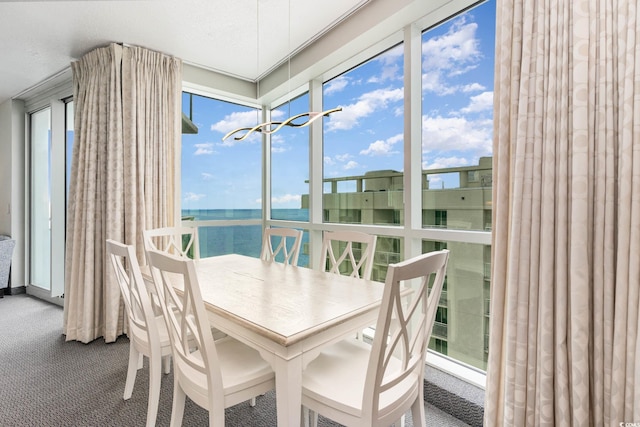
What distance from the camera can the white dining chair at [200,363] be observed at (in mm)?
1231

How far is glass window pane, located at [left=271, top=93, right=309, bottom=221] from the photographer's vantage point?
3750 mm

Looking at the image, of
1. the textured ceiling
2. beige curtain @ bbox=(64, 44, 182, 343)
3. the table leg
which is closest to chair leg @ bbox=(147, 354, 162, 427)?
the table leg

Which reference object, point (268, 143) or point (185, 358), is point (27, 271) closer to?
point (268, 143)

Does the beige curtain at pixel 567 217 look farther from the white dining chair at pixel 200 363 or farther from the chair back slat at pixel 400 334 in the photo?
the white dining chair at pixel 200 363

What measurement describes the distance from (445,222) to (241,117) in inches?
122

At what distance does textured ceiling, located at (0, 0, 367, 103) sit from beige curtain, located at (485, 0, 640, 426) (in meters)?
1.57

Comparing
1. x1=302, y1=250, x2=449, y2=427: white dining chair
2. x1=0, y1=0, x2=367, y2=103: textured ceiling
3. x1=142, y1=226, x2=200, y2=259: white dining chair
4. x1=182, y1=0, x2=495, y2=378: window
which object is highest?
x1=0, y1=0, x2=367, y2=103: textured ceiling

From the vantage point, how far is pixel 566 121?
1.32m

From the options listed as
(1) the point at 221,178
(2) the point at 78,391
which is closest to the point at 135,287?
(2) the point at 78,391

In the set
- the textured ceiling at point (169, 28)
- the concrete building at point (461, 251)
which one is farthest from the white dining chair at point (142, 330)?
the textured ceiling at point (169, 28)

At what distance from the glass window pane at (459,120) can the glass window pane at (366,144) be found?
299 mm

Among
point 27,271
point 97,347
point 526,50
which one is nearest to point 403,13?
point 526,50

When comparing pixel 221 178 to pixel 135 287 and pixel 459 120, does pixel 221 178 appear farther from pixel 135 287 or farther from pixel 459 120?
pixel 459 120

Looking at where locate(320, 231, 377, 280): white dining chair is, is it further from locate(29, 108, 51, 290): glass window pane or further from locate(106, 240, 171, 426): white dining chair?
locate(29, 108, 51, 290): glass window pane
